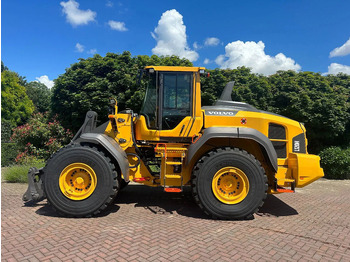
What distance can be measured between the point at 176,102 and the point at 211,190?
1.90 meters

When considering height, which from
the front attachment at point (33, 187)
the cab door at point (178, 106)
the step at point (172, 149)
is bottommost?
the front attachment at point (33, 187)

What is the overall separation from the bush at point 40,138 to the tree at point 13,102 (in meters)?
24.3

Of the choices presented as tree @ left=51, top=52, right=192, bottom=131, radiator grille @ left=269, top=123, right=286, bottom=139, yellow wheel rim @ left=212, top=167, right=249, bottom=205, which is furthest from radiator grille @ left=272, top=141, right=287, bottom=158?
tree @ left=51, top=52, right=192, bottom=131

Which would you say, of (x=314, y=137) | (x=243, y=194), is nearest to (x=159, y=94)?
(x=243, y=194)

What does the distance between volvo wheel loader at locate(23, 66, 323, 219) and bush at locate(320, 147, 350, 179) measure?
→ 6.28 metres

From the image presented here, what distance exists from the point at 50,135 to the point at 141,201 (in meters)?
7.52

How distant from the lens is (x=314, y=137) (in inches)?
463

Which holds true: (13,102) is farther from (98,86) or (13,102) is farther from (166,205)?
(166,205)

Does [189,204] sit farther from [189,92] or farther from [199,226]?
[189,92]

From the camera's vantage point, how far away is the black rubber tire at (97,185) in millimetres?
4762

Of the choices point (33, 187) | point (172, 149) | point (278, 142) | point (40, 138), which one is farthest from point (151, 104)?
point (40, 138)

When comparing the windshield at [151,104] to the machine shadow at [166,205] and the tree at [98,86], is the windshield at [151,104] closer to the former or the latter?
the machine shadow at [166,205]

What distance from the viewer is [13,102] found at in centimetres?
3344

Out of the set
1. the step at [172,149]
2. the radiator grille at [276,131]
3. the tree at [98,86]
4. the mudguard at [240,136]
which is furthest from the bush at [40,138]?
the radiator grille at [276,131]
